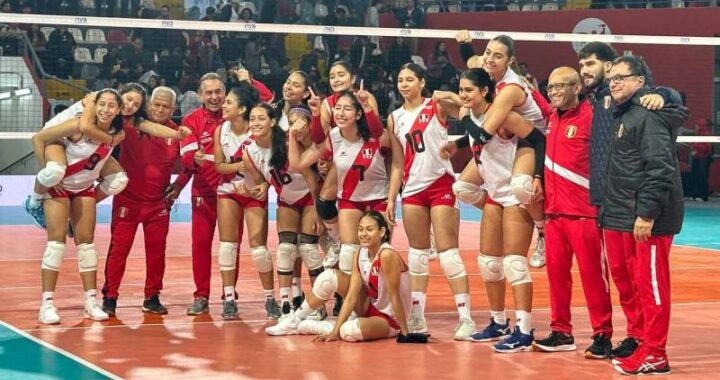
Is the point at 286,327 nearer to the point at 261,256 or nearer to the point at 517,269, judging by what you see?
the point at 261,256

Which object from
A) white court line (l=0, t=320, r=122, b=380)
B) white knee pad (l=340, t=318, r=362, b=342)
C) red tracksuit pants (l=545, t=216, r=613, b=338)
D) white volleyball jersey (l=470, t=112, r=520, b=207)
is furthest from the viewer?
white knee pad (l=340, t=318, r=362, b=342)

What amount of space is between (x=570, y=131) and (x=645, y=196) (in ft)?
3.44

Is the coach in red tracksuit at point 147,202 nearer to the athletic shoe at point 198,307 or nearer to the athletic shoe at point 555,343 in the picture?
the athletic shoe at point 198,307

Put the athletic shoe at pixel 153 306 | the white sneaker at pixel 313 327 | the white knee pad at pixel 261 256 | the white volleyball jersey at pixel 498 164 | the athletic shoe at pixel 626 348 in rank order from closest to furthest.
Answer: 1. the athletic shoe at pixel 626 348
2. the white volleyball jersey at pixel 498 164
3. the white sneaker at pixel 313 327
4. the white knee pad at pixel 261 256
5. the athletic shoe at pixel 153 306

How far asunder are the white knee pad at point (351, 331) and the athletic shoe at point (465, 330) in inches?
30.3

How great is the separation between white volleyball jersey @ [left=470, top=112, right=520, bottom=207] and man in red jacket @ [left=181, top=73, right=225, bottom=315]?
2.77 metres

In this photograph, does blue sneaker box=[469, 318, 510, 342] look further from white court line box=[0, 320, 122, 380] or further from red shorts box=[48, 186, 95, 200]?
red shorts box=[48, 186, 95, 200]

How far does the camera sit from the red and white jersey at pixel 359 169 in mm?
9875

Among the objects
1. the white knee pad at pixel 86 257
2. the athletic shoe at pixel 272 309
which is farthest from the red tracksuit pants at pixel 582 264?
the white knee pad at pixel 86 257

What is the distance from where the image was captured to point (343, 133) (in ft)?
32.4

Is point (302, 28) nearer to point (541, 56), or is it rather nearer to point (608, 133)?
point (608, 133)

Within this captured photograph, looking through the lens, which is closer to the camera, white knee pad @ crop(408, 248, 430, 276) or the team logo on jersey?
the team logo on jersey

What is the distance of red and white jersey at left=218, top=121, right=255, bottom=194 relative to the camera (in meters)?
10.7

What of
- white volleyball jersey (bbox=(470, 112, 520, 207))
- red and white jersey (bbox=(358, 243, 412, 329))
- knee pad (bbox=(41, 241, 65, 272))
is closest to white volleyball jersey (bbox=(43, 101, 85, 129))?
knee pad (bbox=(41, 241, 65, 272))
